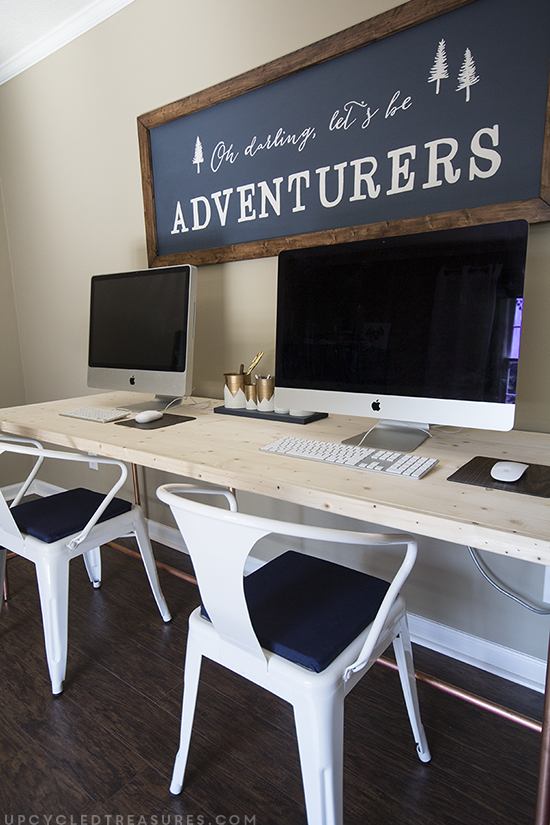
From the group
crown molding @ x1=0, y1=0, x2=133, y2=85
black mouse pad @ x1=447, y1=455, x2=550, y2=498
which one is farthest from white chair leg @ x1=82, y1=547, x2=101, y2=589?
crown molding @ x1=0, y1=0, x2=133, y2=85

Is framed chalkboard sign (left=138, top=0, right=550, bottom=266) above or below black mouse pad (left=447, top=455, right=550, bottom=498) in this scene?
above

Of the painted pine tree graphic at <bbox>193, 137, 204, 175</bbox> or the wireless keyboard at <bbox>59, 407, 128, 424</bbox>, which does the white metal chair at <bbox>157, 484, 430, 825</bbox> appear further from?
the painted pine tree graphic at <bbox>193, 137, 204, 175</bbox>

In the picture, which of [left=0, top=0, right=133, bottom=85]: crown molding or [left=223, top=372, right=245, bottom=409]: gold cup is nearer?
[left=223, top=372, right=245, bottom=409]: gold cup

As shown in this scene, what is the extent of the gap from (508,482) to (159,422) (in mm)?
1093

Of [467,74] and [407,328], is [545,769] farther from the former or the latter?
[467,74]

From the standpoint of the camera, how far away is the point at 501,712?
125 centimetres

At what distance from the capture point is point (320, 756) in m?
0.86

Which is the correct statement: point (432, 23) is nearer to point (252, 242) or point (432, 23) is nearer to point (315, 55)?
point (315, 55)

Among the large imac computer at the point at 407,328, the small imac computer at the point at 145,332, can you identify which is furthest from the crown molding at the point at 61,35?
the large imac computer at the point at 407,328

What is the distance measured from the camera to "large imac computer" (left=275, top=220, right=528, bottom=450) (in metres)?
1.07

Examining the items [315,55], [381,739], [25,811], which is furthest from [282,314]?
[25,811]

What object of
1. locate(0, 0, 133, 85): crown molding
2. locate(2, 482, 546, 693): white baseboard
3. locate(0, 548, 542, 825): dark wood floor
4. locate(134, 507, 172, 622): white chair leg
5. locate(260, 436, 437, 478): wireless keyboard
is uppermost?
locate(0, 0, 133, 85): crown molding

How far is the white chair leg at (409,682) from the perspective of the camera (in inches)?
44.3

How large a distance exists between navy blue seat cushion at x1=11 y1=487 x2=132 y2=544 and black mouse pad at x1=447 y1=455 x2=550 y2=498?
115 cm
